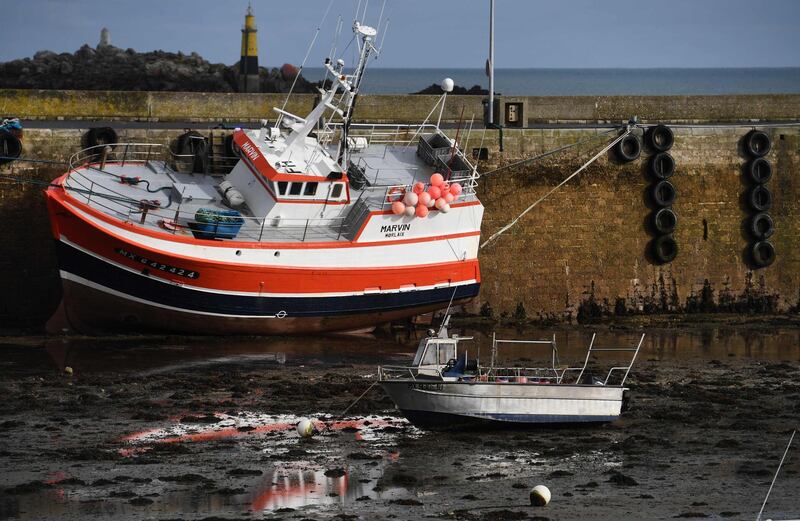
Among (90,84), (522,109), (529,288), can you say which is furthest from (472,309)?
(90,84)

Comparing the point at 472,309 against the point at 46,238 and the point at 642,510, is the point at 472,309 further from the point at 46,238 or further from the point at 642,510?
the point at 642,510

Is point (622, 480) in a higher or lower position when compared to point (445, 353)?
lower

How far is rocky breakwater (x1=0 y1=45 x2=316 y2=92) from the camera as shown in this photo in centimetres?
4638

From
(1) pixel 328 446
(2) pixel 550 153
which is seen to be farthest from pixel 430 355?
(2) pixel 550 153

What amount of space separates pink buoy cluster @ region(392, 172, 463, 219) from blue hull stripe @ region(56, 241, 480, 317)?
1518mm

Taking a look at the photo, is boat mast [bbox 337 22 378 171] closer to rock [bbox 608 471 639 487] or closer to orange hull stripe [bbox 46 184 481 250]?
orange hull stripe [bbox 46 184 481 250]

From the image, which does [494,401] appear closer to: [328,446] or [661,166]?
[328,446]

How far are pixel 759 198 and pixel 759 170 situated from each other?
565 millimetres

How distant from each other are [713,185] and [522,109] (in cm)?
410

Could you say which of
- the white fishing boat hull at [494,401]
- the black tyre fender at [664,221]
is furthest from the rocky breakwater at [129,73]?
the white fishing boat hull at [494,401]

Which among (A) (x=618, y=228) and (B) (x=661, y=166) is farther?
(B) (x=661, y=166)

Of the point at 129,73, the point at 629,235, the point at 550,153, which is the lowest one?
the point at 629,235

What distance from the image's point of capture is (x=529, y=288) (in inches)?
1095

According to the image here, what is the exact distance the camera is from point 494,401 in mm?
18359
